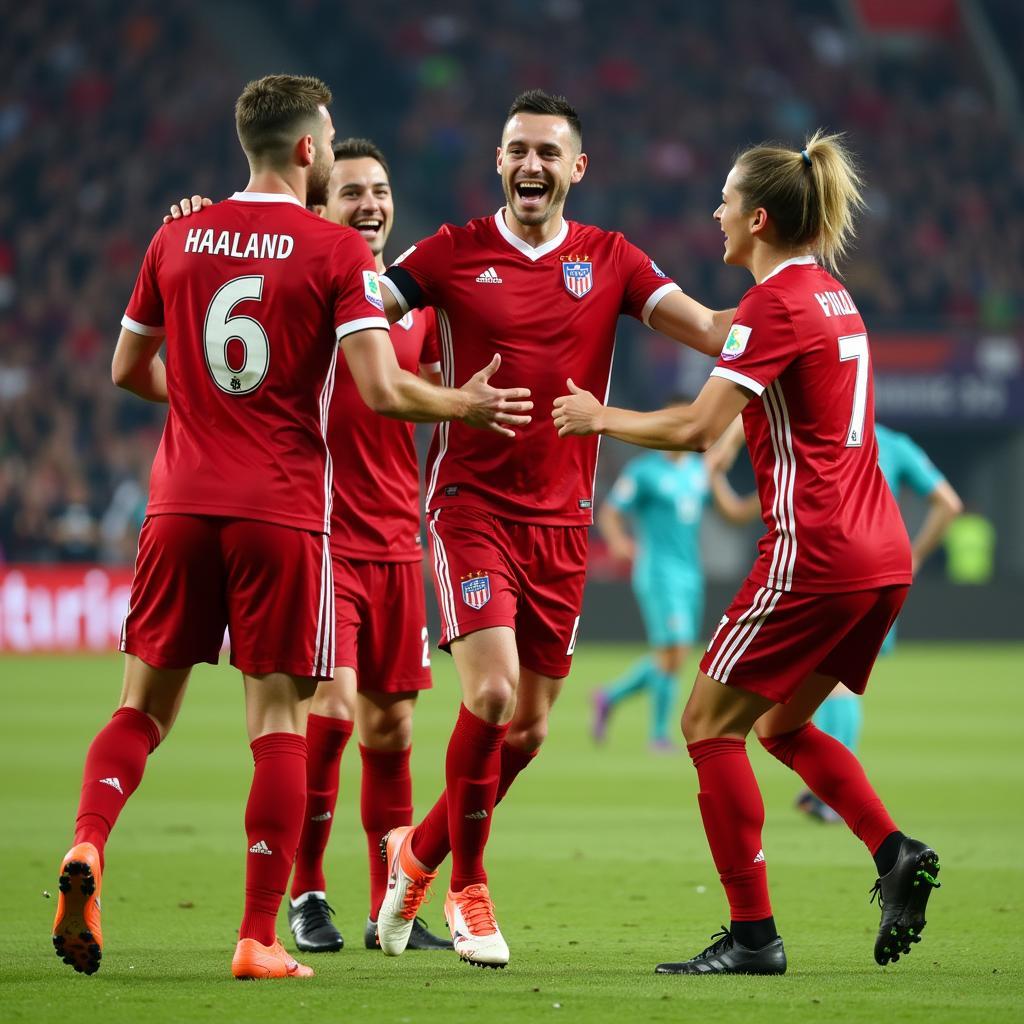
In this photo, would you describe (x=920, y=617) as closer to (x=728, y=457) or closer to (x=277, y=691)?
(x=728, y=457)

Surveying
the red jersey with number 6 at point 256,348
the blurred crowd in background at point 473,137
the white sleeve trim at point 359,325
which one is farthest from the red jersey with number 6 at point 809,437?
the blurred crowd in background at point 473,137

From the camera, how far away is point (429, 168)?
1140 inches

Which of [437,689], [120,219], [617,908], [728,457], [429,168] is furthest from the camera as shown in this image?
[429,168]

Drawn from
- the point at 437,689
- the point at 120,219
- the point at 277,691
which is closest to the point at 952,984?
the point at 277,691

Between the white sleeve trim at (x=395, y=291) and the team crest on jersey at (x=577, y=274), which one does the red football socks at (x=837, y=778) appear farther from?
the white sleeve trim at (x=395, y=291)

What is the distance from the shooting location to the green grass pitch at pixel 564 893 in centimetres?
479

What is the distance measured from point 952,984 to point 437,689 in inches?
529

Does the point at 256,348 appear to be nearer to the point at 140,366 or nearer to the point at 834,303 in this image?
the point at 140,366

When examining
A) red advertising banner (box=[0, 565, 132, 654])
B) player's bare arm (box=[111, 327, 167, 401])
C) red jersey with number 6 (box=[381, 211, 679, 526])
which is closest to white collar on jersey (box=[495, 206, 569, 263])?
red jersey with number 6 (box=[381, 211, 679, 526])

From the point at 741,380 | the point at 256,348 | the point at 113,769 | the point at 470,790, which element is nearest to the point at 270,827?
the point at 113,769

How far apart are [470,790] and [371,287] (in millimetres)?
1612

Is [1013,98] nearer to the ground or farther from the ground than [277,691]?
farther from the ground

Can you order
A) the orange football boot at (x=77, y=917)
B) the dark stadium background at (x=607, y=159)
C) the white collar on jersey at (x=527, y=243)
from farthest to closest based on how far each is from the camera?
the dark stadium background at (x=607, y=159)
the white collar on jersey at (x=527, y=243)
the orange football boot at (x=77, y=917)

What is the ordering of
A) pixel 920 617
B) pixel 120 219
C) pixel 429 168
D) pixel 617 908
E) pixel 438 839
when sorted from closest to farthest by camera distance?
pixel 438 839 < pixel 617 908 < pixel 920 617 < pixel 120 219 < pixel 429 168
